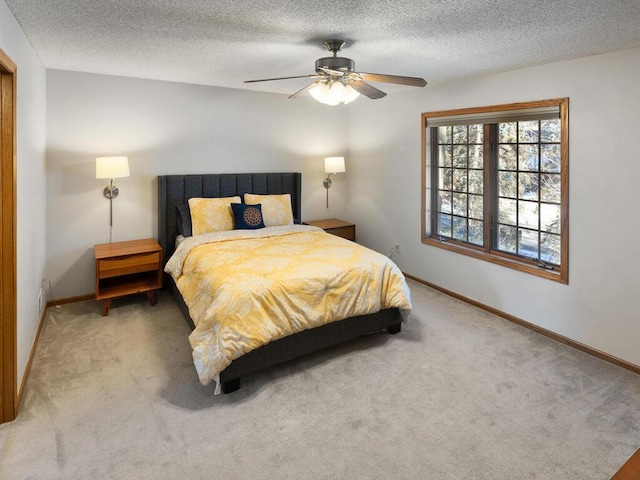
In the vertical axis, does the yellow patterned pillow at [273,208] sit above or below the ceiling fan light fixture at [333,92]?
below

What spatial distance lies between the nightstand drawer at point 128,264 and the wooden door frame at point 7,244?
1451 mm

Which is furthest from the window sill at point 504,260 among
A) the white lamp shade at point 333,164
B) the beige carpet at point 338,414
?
the white lamp shade at point 333,164

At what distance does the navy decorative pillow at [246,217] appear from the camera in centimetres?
438

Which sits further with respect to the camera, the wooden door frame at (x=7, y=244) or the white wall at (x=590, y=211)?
the white wall at (x=590, y=211)

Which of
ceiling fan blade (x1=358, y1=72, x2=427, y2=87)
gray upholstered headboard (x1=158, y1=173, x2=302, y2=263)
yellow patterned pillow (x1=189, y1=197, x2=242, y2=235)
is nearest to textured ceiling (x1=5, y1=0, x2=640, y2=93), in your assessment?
ceiling fan blade (x1=358, y1=72, x2=427, y2=87)

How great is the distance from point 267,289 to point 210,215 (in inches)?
74.9

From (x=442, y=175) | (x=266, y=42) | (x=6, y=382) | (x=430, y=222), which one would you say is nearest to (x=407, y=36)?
(x=266, y=42)

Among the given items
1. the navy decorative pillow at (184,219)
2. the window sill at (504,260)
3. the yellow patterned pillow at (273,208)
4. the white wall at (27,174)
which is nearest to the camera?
the white wall at (27,174)

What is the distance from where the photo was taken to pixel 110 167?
3.84 metres

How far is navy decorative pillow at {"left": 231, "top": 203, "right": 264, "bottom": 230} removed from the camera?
438 centimetres

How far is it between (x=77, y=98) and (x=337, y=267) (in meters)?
3.14

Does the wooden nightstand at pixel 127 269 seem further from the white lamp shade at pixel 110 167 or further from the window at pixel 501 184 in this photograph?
the window at pixel 501 184

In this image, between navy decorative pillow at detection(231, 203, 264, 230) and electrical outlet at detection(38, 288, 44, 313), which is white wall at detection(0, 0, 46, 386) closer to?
electrical outlet at detection(38, 288, 44, 313)

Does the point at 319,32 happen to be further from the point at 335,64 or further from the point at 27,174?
the point at 27,174
